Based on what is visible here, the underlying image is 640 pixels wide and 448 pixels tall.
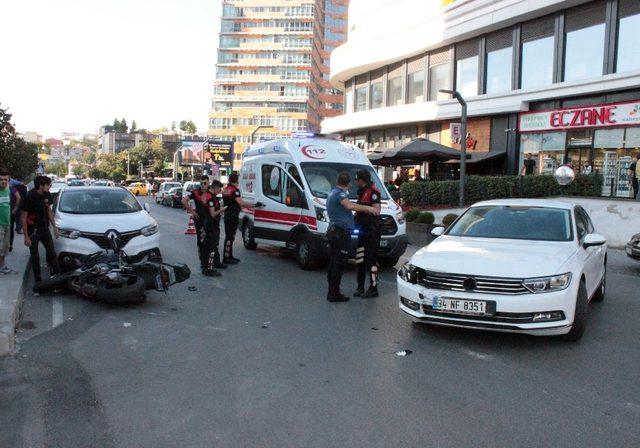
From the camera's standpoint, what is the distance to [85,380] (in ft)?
16.4

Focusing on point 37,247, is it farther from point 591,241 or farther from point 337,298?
point 591,241

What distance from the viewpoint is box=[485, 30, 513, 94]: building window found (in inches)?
1106

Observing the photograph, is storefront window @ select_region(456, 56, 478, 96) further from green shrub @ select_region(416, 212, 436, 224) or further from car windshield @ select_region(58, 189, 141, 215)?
car windshield @ select_region(58, 189, 141, 215)

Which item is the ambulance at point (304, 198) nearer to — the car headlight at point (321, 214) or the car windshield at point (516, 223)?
the car headlight at point (321, 214)

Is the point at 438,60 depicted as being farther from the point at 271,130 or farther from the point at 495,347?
the point at 271,130

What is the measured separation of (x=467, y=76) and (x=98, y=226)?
81.7 feet

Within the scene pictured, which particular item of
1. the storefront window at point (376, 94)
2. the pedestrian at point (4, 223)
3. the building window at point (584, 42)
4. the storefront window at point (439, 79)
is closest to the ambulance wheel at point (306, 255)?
the pedestrian at point (4, 223)

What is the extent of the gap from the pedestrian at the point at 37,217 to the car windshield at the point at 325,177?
447cm

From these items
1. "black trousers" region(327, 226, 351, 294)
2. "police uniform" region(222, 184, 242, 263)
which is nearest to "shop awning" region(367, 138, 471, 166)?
"police uniform" region(222, 184, 242, 263)

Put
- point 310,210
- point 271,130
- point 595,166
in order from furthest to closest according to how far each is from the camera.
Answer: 1. point 271,130
2. point 595,166
3. point 310,210

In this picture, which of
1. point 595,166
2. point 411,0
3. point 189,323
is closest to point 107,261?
point 189,323

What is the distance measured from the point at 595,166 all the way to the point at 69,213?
2068 cm

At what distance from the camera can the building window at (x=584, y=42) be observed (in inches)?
940

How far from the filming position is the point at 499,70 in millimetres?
28656
